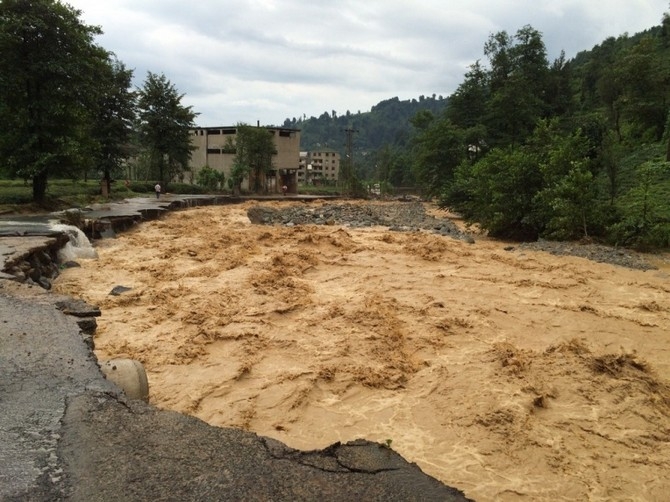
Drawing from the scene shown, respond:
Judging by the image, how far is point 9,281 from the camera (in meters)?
7.88

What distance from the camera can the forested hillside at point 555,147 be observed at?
59.9ft

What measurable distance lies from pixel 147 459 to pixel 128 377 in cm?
167

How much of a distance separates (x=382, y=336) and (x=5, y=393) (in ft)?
17.4

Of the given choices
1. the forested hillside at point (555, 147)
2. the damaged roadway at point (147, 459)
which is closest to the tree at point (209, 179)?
the forested hillside at point (555, 147)

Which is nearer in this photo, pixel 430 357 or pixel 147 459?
pixel 147 459

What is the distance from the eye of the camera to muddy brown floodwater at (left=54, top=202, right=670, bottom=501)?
498 centimetres

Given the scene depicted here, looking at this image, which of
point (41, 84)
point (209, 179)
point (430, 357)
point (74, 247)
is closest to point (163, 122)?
point (209, 179)

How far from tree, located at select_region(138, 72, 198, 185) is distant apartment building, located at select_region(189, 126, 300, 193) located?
37.5 feet

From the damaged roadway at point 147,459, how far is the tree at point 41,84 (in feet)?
55.1

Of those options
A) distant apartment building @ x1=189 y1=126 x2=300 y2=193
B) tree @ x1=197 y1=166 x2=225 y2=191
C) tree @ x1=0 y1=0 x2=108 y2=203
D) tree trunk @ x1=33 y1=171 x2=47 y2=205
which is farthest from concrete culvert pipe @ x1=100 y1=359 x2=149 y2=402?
distant apartment building @ x1=189 y1=126 x2=300 y2=193

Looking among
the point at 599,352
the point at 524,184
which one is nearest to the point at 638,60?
the point at 524,184

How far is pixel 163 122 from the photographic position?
4000 cm

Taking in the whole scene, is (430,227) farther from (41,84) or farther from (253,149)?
(253,149)

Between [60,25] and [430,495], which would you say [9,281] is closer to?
[430,495]
